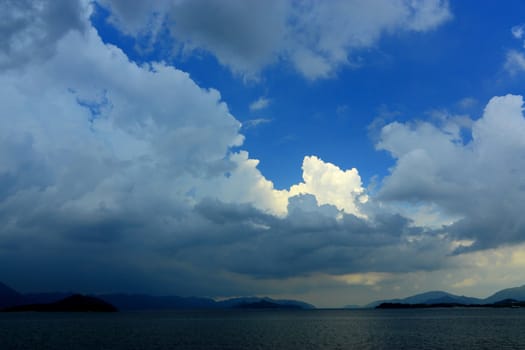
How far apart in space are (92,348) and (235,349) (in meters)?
36.4

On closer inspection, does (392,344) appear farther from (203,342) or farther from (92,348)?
(92,348)

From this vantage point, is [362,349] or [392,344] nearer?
[362,349]

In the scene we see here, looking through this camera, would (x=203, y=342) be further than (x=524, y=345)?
Yes

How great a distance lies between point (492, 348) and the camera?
93.8 m

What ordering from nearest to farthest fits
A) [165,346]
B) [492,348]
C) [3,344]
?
[492,348]
[165,346]
[3,344]

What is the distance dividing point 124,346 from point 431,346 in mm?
79276

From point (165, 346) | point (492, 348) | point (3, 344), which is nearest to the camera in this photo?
point (492, 348)

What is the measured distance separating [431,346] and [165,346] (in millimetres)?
68155

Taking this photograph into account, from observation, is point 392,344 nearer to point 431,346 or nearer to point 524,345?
point 431,346

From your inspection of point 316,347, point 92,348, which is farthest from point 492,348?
point 92,348

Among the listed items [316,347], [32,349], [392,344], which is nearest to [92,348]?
[32,349]

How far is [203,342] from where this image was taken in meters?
111

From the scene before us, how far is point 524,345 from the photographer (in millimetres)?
98250

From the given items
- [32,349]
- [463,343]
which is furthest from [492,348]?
[32,349]
